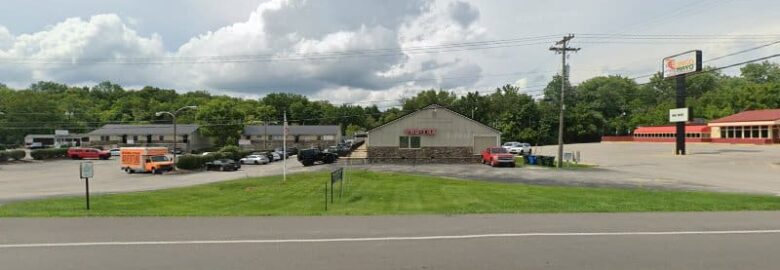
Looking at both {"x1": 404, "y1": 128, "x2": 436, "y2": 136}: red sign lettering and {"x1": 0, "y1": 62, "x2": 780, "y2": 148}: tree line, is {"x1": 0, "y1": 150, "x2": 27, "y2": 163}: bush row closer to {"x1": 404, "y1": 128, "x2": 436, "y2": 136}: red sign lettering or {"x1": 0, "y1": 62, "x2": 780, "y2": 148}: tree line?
{"x1": 0, "y1": 62, "x2": 780, "y2": 148}: tree line

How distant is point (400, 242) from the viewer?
29.9ft

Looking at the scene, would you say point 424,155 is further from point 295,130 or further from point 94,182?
point 295,130

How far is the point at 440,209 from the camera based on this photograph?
14.1 metres

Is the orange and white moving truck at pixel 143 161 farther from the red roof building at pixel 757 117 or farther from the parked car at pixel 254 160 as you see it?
the red roof building at pixel 757 117

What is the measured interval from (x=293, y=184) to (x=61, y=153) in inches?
2228

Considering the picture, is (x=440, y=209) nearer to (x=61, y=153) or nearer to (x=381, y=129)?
(x=381, y=129)

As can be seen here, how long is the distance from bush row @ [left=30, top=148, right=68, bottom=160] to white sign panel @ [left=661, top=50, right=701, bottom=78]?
75967 millimetres

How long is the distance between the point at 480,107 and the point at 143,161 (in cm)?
8510

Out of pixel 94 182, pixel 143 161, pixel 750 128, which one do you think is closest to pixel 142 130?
pixel 143 161

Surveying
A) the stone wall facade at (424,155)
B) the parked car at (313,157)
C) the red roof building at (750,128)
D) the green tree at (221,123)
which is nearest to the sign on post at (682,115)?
the red roof building at (750,128)

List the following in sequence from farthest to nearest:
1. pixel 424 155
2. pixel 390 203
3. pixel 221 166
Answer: pixel 221 166 < pixel 424 155 < pixel 390 203

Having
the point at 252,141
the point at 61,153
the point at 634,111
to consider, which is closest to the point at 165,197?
the point at 61,153

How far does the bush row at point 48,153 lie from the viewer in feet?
211

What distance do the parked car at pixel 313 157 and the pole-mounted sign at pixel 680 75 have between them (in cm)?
3635
